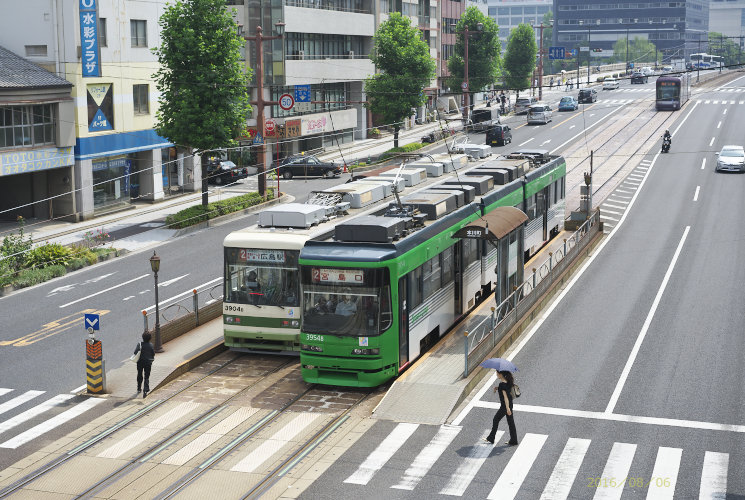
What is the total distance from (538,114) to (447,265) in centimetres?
6547

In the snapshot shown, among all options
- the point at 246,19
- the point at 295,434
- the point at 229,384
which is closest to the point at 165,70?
the point at 246,19

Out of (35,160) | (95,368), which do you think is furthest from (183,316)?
(35,160)

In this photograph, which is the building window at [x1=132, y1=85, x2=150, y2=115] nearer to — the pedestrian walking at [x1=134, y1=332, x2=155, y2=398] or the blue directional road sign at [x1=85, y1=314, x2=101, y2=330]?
the blue directional road sign at [x1=85, y1=314, x2=101, y2=330]

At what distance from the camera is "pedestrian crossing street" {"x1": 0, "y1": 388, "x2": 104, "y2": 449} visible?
22031mm

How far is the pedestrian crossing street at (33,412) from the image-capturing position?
22031mm

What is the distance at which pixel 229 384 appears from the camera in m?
25.2

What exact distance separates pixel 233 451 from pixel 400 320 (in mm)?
5501

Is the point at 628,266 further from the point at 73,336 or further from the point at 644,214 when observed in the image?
the point at 73,336

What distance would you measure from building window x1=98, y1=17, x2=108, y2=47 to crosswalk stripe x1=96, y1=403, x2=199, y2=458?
113 ft

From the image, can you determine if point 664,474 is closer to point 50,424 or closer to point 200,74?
point 50,424

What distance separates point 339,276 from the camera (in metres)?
23.1

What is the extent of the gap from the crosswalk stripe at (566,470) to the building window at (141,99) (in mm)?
41748

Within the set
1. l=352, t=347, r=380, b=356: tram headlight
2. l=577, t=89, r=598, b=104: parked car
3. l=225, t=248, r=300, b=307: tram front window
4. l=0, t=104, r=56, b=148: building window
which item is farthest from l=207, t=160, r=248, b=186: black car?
l=577, t=89, r=598, b=104: parked car

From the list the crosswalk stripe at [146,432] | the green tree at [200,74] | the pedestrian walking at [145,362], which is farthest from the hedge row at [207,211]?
the crosswalk stripe at [146,432]
